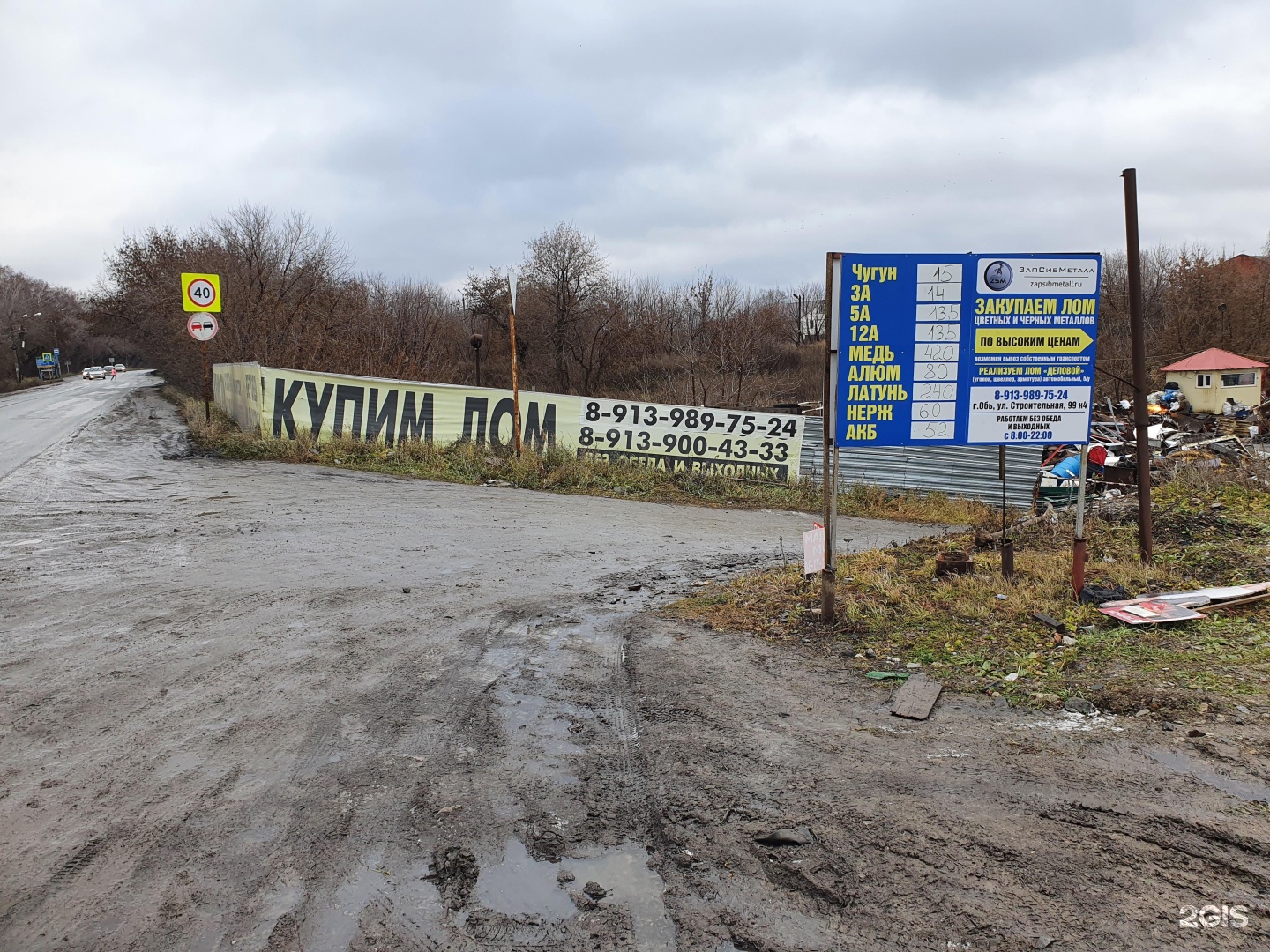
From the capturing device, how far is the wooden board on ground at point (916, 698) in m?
5.08

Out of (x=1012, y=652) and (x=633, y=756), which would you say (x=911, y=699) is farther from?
(x=633, y=756)

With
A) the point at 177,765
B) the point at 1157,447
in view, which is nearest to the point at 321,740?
the point at 177,765

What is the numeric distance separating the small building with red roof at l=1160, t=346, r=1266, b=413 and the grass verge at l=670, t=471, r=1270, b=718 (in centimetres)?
2619

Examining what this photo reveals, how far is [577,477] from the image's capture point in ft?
56.3

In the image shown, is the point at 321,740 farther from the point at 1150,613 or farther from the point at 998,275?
the point at 998,275

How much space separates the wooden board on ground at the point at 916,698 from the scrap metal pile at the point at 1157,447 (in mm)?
4715

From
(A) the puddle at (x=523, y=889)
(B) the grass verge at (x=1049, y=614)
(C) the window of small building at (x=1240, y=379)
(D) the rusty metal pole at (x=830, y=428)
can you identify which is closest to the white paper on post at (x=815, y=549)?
(D) the rusty metal pole at (x=830, y=428)

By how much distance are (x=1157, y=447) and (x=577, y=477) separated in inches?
621

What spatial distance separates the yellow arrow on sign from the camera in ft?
23.1

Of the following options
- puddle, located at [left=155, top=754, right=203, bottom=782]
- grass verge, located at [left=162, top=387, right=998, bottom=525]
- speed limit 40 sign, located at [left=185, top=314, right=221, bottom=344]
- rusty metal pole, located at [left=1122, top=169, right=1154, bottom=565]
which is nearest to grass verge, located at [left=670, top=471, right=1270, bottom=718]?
rusty metal pole, located at [left=1122, top=169, right=1154, bottom=565]

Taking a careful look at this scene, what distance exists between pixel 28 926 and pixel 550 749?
7.66 ft

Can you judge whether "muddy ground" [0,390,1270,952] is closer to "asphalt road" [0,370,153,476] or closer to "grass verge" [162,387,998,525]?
"grass verge" [162,387,998,525]

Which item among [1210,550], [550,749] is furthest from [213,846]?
[1210,550]

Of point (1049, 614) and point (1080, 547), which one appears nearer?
point (1049, 614)
